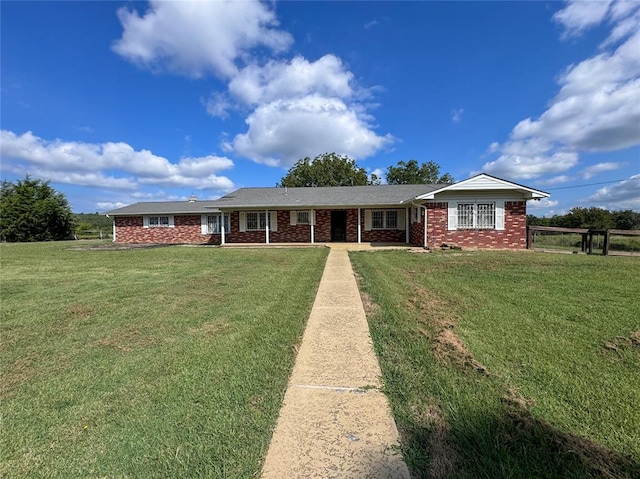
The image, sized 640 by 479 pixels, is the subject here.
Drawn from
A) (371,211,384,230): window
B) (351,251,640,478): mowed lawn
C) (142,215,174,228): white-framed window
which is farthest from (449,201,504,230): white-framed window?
(142,215,174,228): white-framed window

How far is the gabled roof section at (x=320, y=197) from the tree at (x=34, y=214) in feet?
61.3

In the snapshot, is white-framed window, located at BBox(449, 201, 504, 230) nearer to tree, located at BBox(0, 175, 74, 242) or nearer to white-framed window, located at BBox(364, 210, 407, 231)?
white-framed window, located at BBox(364, 210, 407, 231)

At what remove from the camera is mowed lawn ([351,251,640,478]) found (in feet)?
6.83

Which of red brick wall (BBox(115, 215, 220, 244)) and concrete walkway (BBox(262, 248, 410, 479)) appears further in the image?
red brick wall (BBox(115, 215, 220, 244))

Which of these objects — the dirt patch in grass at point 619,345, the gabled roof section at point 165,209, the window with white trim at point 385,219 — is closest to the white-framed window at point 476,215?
the window with white trim at point 385,219

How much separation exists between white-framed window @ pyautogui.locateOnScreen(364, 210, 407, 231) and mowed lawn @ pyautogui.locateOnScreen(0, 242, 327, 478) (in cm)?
1337

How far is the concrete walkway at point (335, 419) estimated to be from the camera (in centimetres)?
201

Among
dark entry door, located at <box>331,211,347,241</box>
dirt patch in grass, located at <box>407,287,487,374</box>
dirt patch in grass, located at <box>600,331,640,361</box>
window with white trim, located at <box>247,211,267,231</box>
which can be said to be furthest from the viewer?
window with white trim, located at <box>247,211,267,231</box>

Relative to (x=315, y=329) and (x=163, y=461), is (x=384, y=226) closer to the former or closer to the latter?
(x=315, y=329)

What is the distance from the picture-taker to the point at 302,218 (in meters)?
20.3

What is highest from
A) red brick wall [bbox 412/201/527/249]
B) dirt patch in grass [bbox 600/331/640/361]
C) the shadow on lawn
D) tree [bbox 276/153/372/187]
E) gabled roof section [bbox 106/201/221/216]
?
tree [bbox 276/153/372/187]

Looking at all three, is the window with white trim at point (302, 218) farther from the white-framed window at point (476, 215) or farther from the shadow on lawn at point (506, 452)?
the shadow on lawn at point (506, 452)

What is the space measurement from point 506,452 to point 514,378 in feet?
3.70

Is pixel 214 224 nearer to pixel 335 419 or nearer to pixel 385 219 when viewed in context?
pixel 385 219
